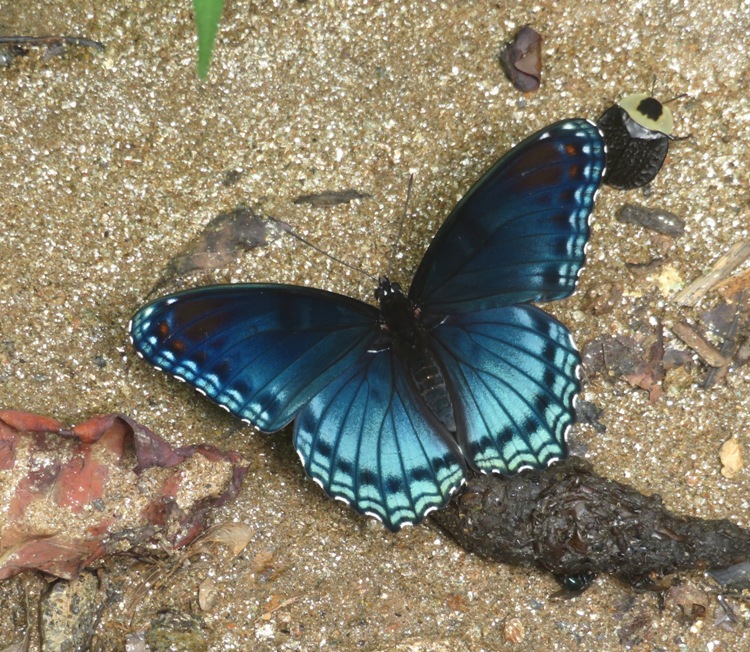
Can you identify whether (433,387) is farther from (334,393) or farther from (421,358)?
(334,393)

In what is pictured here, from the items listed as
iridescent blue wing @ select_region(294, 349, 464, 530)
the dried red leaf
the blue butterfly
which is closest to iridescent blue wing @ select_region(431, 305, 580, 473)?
the blue butterfly

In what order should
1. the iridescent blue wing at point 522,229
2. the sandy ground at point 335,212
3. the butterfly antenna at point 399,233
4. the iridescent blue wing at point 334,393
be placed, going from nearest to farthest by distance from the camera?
the iridescent blue wing at point 522,229 < the iridescent blue wing at point 334,393 < the sandy ground at point 335,212 < the butterfly antenna at point 399,233

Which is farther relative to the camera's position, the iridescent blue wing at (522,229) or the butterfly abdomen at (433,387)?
the butterfly abdomen at (433,387)

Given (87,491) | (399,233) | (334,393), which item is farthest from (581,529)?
(87,491)

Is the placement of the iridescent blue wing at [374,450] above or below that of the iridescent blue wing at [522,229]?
below

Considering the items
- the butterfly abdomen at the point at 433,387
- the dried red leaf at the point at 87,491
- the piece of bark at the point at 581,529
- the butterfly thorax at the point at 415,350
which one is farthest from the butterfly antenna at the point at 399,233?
the dried red leaf at the point at 87,491

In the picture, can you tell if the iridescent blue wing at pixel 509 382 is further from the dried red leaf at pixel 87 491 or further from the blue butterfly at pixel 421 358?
the dried red leaf at pixel 87 491
